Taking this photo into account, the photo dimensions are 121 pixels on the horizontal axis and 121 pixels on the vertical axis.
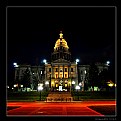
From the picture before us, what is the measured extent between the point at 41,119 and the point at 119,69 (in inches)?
185

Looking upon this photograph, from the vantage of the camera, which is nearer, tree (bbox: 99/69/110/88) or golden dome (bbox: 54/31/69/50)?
tree (bbox: 99/69/110/88)

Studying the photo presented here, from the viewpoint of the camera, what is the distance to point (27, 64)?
134 metres

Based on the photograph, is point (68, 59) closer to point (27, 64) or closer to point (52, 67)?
point (52, 67)

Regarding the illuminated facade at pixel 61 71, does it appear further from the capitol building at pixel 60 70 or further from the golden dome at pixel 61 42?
the golden dome at pixel 61 42

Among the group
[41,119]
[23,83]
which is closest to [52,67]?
[23,83]

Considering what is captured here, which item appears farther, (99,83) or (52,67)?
(52,67)

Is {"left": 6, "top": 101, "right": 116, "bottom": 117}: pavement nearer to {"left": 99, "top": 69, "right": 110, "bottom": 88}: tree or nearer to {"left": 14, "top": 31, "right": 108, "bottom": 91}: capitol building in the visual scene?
{"left": 99, "top": 69, "right": 110, "bottom": 88}: tree

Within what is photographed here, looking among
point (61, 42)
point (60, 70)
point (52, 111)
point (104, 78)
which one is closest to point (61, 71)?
point (60, 70)

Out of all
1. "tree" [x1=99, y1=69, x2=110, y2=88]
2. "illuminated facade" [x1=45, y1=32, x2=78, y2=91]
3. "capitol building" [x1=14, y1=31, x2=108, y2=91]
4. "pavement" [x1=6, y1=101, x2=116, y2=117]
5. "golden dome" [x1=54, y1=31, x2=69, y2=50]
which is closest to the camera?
"pavement" [x1=6, y1=101, x2=116, y2=117]

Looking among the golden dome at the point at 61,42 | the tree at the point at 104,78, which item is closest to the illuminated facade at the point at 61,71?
the golden dome at the point at 61,42

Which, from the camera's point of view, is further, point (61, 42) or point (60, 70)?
point (61, 42)

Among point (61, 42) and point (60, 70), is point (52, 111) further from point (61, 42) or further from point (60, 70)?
point (61, 42)

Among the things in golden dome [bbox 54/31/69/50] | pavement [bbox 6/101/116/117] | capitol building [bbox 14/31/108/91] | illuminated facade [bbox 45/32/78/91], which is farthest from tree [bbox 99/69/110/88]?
golden dome [bbox 54/31/69/50]

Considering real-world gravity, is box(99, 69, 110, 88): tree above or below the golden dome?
below
